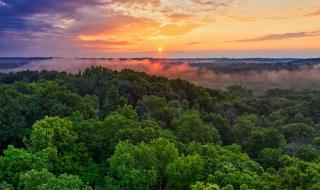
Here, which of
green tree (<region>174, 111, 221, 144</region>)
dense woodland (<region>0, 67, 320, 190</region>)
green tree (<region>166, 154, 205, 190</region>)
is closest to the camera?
dense woodland (<region>0, 67, 320, 190</region>)

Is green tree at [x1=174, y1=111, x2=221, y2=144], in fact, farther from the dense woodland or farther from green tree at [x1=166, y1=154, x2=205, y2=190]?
green tree at [x1=166, y1=154, x2=205, y2=190]

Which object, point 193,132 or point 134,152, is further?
point 193,132

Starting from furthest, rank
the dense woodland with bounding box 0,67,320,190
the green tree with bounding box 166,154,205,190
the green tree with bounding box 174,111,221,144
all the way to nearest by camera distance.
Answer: the green tree with bounding box 174,111,221,144
the green tree with bounding box 166,154,205,190
the dense woodland with bounding box 0,67,320,190

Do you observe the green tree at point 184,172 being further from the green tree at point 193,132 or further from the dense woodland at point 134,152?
the green tree at point 193,132

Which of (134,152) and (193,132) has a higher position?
(134,152)

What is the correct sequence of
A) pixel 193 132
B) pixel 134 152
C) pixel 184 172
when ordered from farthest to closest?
1. pixel 193 132
2. pixel 134 152
3. pixel 184 172

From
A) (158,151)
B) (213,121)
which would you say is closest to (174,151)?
(158,151)

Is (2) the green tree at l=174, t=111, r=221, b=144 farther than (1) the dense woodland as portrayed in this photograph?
Yes

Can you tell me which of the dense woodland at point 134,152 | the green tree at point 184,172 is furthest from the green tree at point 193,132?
the green tree at point 184,172

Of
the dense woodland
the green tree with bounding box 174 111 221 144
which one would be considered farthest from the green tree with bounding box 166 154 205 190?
the green tree with bounding box 174 111 221 144

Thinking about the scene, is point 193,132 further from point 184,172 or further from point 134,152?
point 184,172

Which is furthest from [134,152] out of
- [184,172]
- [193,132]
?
[193,132]
